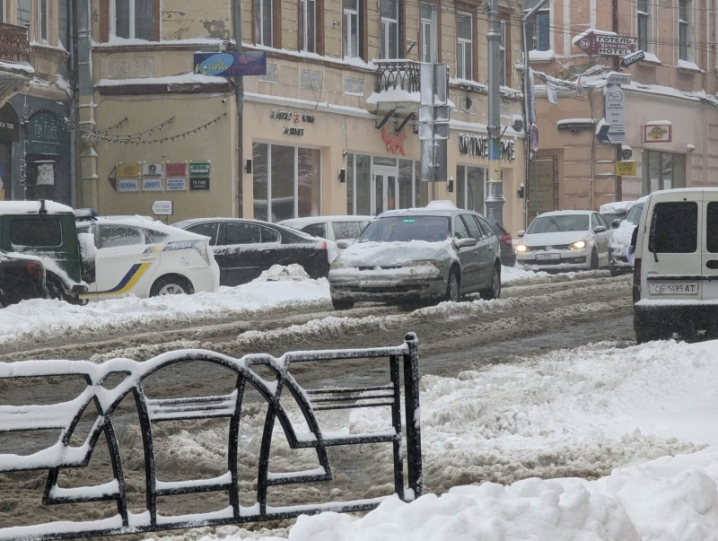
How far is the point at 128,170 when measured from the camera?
31.7 m

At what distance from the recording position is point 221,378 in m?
12.4

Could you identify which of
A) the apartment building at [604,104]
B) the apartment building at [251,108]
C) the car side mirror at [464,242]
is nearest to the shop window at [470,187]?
the apartment building at [251,108]

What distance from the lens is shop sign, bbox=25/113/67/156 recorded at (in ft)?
97.0

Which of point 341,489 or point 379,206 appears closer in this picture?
point 341,489

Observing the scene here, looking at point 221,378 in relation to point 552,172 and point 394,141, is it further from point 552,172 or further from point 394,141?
point 552,172

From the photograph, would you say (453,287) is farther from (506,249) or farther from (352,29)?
(352,29)

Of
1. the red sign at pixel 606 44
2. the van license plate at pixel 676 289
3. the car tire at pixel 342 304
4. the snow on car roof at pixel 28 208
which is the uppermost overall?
the red sign at pixel 606 44

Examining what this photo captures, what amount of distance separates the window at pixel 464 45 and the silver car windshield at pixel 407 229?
19047 millimetres

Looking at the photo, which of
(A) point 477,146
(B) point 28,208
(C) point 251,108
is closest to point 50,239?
(B) point 28,208

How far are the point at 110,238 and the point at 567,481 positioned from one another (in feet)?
46.3

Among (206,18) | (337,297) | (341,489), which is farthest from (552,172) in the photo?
(341,489)

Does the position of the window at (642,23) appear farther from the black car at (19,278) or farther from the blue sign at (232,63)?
the black car at (19,278)

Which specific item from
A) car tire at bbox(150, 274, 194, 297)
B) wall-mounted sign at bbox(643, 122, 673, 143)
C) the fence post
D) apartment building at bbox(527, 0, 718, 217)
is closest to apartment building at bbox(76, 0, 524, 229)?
car tire at bbox(150, 274, 194, 297)

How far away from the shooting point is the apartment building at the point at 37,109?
91.6ft
